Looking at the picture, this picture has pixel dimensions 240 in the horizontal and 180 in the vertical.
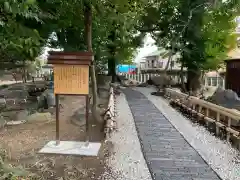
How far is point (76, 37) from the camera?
42.8 ft

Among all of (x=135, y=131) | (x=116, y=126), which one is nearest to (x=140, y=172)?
(x=135, y=131)

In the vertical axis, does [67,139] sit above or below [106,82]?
below

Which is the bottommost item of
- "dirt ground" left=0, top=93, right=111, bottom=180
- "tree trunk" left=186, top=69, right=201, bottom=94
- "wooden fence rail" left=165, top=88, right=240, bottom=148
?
"dirt ground" left=0, top=93, right=111, bottom=180

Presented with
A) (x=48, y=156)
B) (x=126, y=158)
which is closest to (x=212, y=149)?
(x=126, y=158)

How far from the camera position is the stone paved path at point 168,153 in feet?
14.8

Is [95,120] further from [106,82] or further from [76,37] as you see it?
[106,82]

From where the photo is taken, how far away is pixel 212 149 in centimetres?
570

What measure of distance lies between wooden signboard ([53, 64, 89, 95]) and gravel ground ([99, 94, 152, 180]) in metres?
1.34

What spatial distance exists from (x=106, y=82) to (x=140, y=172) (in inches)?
516

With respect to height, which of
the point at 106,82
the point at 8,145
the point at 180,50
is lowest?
the point at 8,145

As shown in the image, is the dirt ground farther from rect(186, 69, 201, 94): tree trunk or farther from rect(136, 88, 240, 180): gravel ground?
rect(186, 69, 201, 94): tree trunk

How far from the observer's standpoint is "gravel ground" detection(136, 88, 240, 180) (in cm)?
461

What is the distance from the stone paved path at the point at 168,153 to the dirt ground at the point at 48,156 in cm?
89

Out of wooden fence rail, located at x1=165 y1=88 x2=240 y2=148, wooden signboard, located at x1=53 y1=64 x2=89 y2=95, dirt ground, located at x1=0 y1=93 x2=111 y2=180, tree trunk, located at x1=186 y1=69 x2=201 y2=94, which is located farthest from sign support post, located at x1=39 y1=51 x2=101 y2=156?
tree trunk, located at x1=186 y1=69 x2=201 y2=94
